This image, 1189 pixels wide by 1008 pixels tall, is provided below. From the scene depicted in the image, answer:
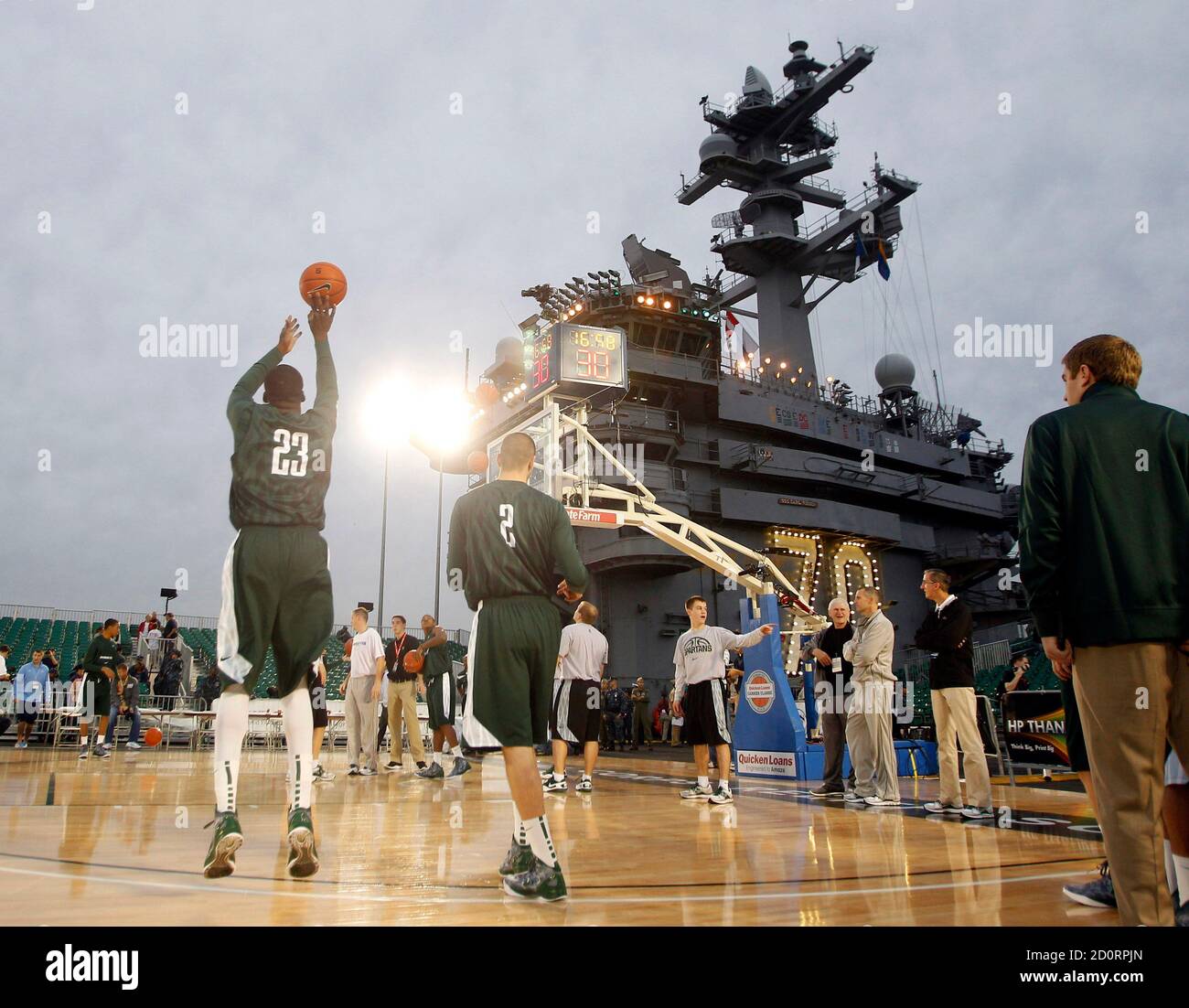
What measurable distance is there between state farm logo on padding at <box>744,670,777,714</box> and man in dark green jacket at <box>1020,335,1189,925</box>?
8.62m

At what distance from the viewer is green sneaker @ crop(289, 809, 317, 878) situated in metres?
3.48

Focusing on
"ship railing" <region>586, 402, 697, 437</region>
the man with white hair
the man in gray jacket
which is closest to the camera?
the man in gray jacket

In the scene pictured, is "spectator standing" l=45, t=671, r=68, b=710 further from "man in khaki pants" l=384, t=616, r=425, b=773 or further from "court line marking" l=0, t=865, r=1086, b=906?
"court line marking" l=0, t=865, r=1086, b=906

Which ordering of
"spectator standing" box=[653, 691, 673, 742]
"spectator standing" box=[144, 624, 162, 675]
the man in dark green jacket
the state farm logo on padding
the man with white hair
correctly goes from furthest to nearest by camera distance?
"spectator standing" box=[653, 691, 673, 742]
"spectator standing" box=[144, 624, 162, 675]
the state farm logo on padding
the man with white hair
the man in dark green jacket

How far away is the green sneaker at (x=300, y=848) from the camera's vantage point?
3482 mm

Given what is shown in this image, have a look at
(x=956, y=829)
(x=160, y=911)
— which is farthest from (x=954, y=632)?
(x=160, y=911)

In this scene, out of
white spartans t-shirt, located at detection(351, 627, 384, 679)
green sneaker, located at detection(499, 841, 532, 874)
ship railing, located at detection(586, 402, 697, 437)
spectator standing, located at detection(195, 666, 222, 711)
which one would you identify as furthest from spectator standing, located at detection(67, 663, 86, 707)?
ship railing, located at detection(586, 402, 697, 437)

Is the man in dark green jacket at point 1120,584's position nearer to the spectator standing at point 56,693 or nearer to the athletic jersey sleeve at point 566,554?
the athletic jersey sleeve at point 566,554

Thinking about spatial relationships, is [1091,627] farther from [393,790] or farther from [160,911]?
[393,790]

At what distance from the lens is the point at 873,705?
8.38 meters

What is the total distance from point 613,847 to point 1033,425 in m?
3.50

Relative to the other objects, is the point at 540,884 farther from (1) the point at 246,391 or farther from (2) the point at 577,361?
(2) the point at 577,361

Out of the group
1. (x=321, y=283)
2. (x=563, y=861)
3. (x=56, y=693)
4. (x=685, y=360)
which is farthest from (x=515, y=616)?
(x=685, y=360)
